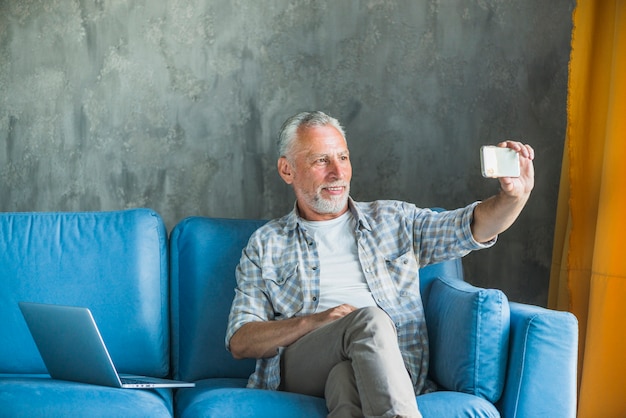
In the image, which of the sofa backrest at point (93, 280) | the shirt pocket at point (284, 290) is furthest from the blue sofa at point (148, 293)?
the shirt pocket at point (284, 290)

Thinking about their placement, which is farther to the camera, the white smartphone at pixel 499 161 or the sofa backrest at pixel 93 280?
the sofa backrest at pixel 93 280

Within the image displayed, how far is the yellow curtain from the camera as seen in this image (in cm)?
264

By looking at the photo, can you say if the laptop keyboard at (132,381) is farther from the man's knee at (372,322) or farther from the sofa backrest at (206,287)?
the man's knee at (372,322)

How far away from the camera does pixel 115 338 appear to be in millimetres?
2652

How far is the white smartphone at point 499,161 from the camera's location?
2121 millimetres

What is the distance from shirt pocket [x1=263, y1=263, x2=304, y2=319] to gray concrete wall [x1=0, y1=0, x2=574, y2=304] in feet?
2.31

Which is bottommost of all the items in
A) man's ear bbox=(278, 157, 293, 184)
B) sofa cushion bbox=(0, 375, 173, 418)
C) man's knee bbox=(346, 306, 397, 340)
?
sofa cushion bbox=(0, 375, 173, 418)

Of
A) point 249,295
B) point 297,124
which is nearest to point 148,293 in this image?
point 249,295

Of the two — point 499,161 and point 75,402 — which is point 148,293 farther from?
point 499,161

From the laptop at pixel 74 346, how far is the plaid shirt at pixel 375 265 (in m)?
0.35

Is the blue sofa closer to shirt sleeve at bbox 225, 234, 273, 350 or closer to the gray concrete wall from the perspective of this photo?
shirt sleeve at bbox 225, 234, 273, 350

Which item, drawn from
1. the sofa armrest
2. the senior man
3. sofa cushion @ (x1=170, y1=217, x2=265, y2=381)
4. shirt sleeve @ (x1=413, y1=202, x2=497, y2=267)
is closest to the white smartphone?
the senior man

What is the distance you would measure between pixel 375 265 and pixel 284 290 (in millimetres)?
276

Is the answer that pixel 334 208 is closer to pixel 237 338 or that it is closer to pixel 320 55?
pixel 237 338
